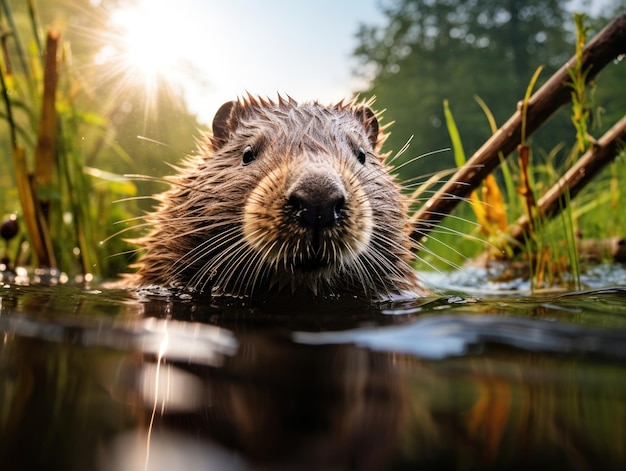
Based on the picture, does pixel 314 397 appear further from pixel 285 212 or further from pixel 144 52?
pixel 144 52

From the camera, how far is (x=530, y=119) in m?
3.44

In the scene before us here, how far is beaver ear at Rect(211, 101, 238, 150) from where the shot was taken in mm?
3143

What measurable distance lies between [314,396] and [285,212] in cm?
121

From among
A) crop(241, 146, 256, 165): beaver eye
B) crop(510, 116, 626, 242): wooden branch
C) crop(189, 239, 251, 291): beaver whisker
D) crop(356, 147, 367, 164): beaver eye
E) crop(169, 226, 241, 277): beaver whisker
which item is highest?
crop(510, 116, 626, 242): wooden branch

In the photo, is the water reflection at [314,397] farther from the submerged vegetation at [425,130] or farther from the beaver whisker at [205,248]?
the submerged vegetation at [425,130]

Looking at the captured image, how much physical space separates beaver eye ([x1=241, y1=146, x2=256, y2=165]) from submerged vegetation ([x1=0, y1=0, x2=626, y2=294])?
580 mm

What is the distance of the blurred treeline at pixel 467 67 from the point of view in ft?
12.6

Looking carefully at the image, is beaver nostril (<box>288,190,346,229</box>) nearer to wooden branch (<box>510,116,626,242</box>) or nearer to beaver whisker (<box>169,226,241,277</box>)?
beaver whisker (<box>169,226,241,277</box>)

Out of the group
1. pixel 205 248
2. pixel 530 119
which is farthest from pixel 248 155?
pixel 530 119

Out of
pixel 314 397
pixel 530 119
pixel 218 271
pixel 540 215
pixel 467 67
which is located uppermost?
pixel 467 67

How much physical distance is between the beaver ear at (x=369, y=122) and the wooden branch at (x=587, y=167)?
116 centimetres

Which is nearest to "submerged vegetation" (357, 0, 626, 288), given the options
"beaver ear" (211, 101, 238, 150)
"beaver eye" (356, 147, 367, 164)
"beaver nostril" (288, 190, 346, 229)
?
"beaver eye" (356, 147, 367, 164)

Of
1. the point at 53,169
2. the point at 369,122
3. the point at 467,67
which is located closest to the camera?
the point at 369,122

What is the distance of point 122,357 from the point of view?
1.35 metres
